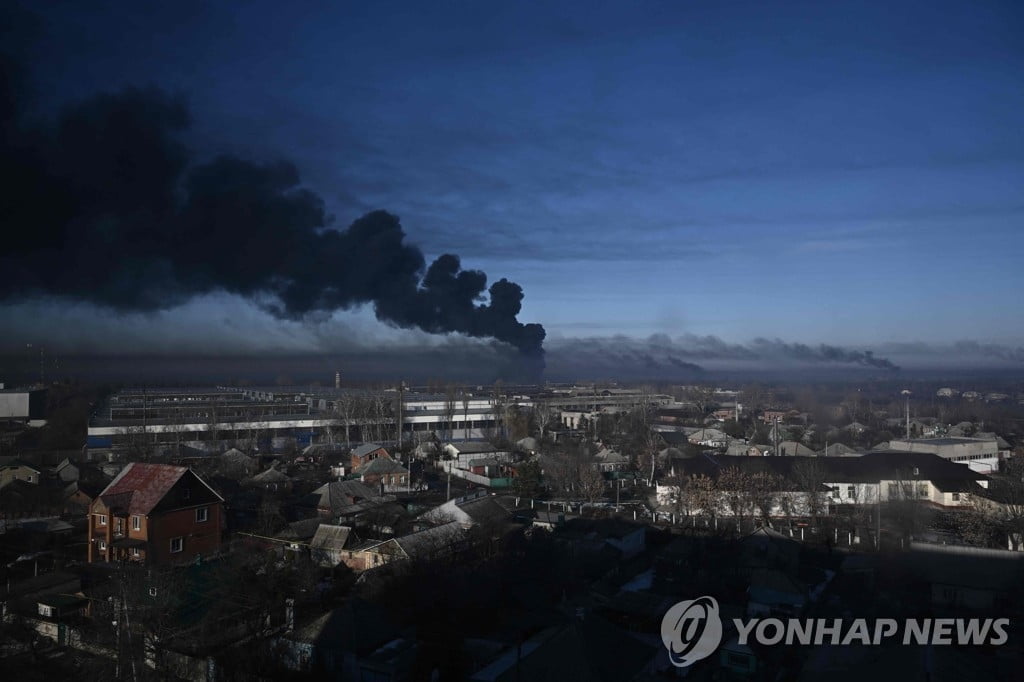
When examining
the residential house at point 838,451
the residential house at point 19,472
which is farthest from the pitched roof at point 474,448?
the residential house at point 19,472

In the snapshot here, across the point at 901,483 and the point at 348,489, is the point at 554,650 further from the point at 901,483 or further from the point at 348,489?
the point at 901,483

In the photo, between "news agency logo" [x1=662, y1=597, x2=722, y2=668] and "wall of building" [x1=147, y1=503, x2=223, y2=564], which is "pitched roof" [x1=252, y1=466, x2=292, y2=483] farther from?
"news agency logo" [x1=662, y1=597, x2=722, y2=668]

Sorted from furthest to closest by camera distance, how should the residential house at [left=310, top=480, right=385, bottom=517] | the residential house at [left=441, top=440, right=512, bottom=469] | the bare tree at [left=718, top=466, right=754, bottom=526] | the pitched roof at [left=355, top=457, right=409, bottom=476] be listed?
1. the residential house at [left=441, top=440, right=512, bottom=469]
2. the pitched roof at [left=355, top=457, right=409, bottom=476]
3. the bare tree at [left=718, top=466, right=754, bottom=526]
4. the residential house at [left=310, top=480, right=385, bottom=517]

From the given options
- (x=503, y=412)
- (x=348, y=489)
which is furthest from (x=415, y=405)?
(x=348, y=489)

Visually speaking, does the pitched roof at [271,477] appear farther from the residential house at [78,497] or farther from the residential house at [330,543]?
the residential house at [330,543]

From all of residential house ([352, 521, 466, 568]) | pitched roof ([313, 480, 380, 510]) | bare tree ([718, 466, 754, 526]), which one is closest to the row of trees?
bare tree ([718, 466, 754, 526])

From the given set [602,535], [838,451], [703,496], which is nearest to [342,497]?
[602,535]

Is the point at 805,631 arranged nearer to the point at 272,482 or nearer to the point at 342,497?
the point at 342,497
